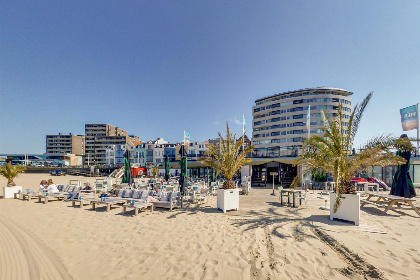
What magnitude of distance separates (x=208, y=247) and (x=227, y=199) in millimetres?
3879

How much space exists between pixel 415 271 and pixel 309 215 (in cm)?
417

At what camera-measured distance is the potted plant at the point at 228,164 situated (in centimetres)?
847

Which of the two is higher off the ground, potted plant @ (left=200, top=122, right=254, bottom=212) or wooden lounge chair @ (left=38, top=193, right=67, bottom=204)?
potted plant @ (left=200, top=122, right=254, bottom=212)

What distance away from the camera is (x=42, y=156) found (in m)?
94.0

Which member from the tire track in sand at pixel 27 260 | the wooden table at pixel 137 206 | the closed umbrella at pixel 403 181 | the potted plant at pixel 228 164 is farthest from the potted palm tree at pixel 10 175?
the closed umbrella at pixel 403 181

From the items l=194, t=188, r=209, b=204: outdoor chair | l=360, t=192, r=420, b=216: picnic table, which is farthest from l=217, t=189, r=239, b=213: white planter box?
l=360, t=192, r=420, b=216: picnic table

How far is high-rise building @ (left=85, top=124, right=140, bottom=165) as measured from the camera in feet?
277

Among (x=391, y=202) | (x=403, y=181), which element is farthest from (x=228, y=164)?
(x=403, y=181)

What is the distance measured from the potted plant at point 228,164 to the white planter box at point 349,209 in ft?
13.3

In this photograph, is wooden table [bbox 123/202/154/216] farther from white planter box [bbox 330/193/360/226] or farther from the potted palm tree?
the potted palm tree

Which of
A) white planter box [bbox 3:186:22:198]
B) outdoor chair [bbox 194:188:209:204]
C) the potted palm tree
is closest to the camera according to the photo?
outdoor chair [bbox 194:188:209:204]

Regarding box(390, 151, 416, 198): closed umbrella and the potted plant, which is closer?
the potted plant

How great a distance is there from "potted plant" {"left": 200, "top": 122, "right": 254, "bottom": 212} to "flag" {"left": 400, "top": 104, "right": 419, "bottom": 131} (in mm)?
20479

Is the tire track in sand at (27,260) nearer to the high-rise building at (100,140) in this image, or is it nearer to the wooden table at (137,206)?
the wooden table at (137,206)
